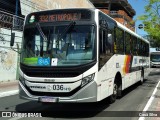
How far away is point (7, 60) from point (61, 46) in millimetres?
12944

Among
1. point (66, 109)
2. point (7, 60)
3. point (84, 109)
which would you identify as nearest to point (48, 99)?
point (66, 109)

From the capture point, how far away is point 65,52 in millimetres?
8898

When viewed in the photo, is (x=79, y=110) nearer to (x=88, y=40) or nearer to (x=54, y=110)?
(x=54, y=110)

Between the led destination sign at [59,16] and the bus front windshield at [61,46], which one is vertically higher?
the led destination sign at [59,16]

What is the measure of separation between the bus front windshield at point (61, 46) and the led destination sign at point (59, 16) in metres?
0.26

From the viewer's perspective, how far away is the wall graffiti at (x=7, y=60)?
67.8 feet

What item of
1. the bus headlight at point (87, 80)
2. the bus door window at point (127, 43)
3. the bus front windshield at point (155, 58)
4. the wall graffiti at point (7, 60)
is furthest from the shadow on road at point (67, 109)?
the bus front windshield at point (155, 58)

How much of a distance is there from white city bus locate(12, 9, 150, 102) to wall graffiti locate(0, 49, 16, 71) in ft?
37.5

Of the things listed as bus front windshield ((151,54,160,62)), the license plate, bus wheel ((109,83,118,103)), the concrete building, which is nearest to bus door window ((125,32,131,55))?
bus wheel ((109,83,118,103))

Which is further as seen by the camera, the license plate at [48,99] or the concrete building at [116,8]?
the concrete building at [116,8]

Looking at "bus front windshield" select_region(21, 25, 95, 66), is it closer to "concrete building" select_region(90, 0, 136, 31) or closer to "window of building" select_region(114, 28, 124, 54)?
"window of building" select_region(114, 28, 124, 54)

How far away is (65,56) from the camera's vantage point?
884 centimetres

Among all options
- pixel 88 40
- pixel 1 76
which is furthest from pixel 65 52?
pixel 1 76

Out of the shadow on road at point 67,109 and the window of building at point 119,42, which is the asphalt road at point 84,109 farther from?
the window of building at point 119,42
